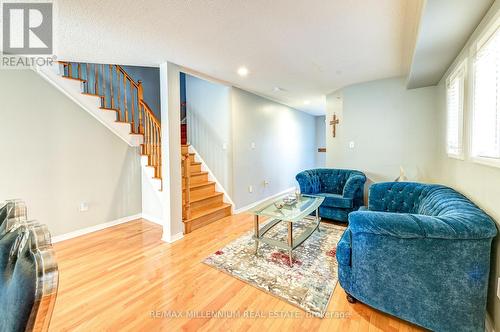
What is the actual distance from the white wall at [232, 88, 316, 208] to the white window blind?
3206 mm

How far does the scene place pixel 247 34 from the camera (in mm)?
2137

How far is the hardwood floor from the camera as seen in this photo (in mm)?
1568

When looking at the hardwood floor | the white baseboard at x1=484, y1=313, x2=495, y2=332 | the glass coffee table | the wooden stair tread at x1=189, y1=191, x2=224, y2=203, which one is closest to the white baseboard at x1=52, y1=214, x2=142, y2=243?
the hardwood floor

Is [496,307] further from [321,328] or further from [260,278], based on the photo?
[260,278]

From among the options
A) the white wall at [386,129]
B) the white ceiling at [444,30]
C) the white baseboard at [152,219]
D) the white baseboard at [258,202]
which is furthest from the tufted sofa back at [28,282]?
the white wall at [386,129]

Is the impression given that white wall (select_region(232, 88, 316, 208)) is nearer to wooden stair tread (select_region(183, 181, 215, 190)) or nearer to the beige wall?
wooden stair tread (select_region(183, 181, 215, 190))

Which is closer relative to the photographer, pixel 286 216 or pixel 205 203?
pixel 286 216

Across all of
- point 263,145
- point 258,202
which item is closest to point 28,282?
point 258,202

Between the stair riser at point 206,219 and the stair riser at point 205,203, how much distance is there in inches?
9.3

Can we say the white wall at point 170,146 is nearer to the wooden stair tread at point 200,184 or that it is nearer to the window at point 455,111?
the wooden stair tread at point 200,184

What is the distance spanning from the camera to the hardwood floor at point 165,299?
1568 mm

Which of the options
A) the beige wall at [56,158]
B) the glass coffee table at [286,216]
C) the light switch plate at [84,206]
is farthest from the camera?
the light switch plate at [84,206]

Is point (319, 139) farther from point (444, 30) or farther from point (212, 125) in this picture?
point (444, 30)

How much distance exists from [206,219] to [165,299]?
1.79m
